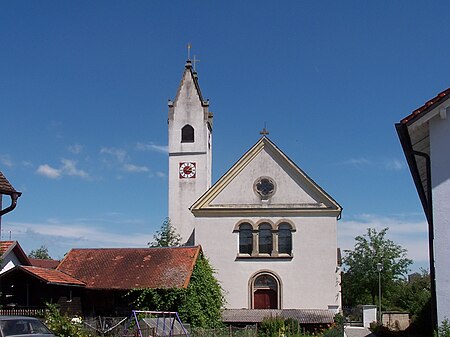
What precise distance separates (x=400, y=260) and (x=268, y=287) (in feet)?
100

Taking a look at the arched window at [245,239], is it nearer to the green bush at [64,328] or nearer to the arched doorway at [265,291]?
the arched doorway at [265,291]

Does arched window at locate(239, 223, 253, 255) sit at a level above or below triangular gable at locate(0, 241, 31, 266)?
above

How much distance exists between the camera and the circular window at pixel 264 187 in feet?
129

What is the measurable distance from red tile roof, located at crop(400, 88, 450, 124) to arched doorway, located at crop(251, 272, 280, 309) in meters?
23.7

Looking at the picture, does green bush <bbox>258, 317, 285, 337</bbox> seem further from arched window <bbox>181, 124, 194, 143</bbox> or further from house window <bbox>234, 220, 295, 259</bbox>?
arched window <bbox>181, 124, 194, 143</bbox>

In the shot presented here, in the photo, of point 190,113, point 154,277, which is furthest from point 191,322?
point 190,113

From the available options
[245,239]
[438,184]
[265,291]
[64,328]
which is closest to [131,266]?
[245,239]

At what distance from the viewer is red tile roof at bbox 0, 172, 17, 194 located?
18.5 m

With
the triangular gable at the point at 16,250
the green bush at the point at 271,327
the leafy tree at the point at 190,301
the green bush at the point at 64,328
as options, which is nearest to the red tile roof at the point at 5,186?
the green bush at the point at 64,328

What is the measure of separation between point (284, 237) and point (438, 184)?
77.2 feet

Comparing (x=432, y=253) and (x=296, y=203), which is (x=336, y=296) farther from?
(x=432, y=253)

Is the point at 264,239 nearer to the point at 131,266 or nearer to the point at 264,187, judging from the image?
the point at 264,187

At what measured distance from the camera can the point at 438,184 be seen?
15445mm

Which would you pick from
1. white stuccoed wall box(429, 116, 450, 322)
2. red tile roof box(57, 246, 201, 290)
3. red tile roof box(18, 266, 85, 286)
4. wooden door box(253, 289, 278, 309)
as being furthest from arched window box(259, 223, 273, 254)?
white stuccoed wall box(429, 116, 450, 322)
